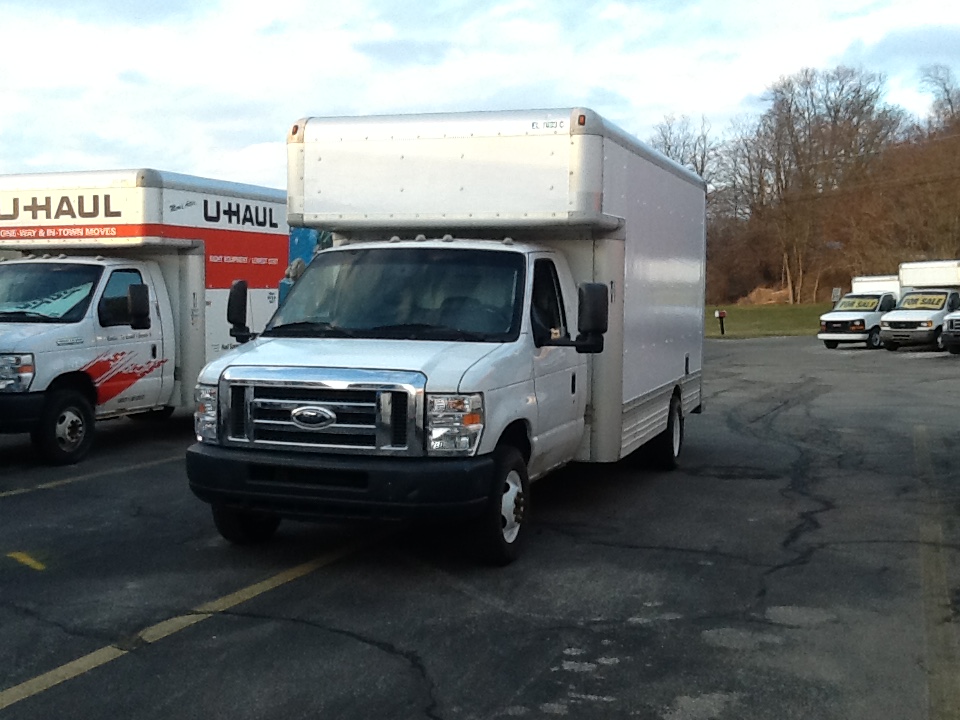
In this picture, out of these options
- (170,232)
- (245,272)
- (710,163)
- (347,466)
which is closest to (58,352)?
(170,232)

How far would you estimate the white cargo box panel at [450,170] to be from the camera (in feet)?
24.7

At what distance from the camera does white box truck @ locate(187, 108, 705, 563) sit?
6164 mm

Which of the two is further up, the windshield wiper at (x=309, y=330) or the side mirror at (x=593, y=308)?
the side mirror at (x=593, y=308)

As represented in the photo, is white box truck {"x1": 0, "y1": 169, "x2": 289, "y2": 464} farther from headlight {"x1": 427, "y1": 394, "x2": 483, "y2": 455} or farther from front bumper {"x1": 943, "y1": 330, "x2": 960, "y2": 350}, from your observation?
front bumper {"x1": 943, "y1": 330, "x2": 960, "y2": 350}

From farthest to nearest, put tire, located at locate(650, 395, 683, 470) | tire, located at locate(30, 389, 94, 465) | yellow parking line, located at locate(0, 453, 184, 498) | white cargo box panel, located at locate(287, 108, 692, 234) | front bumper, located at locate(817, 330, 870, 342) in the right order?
1. front bumper, located at locate(817, 330, 870, 342)
2. tire, located at locate(650, 395, 683, 470)
3. tire, located at locate(30, 389, 94, 465)
4. yellow parking line, located at locate(0, 453, 184, 498)
5. white cargo box panel, located at locate(287, 108, 692, 234)

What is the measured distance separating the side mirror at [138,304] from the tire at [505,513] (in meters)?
5.32

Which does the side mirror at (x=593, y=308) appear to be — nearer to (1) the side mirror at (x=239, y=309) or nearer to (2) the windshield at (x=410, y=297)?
(2) the windshield at (x=410, y=297)

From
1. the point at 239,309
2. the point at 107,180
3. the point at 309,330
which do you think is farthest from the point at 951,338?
the point at 309,330

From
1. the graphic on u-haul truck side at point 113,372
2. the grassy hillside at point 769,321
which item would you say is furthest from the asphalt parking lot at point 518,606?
the grassy hillside at point 769,321

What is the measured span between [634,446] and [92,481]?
481cm

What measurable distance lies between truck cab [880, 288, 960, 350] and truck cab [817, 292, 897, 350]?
0.78 m

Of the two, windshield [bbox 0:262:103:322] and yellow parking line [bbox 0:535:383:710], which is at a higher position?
windshield [bbox 0:262:103:322]

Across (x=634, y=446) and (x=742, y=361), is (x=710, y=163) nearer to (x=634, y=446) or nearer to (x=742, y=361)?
(x=742, y=361)

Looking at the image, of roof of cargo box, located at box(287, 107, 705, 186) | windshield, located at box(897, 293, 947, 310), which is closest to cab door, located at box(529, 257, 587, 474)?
roof of cargo box, located at box(287, 107, 705, 186)
